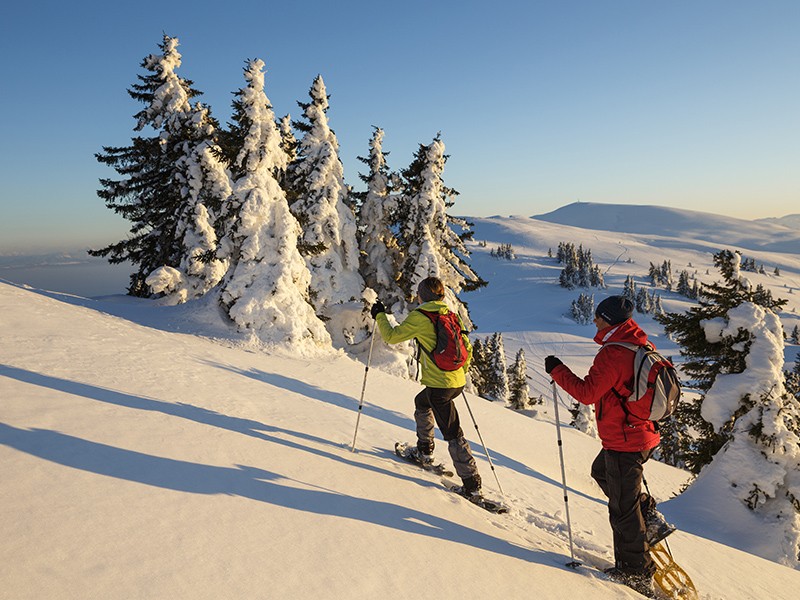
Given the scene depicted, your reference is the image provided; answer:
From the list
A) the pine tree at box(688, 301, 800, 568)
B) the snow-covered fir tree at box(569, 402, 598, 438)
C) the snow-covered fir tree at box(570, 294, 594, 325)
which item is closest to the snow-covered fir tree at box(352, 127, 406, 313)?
the pine tree at box(688, 301, 800, 568)

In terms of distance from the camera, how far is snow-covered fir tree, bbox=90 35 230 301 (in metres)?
18.0

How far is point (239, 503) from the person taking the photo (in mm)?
3891

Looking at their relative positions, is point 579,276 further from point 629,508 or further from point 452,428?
point 629,508

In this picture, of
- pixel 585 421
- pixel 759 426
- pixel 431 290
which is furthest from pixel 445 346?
pixel 585 421

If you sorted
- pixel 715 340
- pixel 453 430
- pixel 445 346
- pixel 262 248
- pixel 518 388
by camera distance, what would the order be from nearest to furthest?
pixel 445 346
pixel 453 430
pixel 715 340
pixel 262 248
pixel 518 388

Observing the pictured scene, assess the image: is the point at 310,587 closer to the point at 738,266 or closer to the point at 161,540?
the point at 161,540

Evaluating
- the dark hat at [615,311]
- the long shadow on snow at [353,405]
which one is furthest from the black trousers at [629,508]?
the long shadow on snow at [353,405]

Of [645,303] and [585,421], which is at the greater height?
[585,421]

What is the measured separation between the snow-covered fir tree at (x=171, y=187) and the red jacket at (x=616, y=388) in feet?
49.3

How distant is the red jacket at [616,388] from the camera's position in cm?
401

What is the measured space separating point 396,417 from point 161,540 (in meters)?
6.43

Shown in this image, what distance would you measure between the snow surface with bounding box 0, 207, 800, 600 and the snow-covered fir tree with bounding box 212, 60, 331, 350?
3.66 meters

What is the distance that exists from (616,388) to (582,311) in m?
142

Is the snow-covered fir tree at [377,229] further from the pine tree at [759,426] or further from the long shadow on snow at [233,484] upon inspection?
the long shadow on snow at [233,484]
